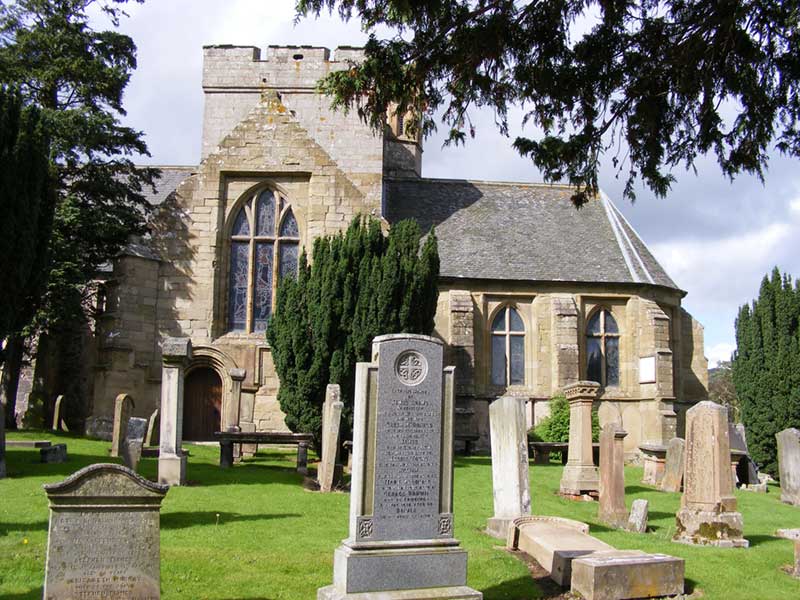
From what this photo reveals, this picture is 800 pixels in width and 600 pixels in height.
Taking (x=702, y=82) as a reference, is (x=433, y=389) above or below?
below

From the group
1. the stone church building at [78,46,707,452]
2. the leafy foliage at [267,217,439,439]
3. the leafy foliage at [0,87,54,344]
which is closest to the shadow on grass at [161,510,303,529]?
the leafy foliage at [0,87,54,344]

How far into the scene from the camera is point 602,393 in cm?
2645

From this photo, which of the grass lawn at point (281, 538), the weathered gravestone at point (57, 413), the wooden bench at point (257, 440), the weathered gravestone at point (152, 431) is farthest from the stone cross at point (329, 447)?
the weathered gravestone at point (57, 413)


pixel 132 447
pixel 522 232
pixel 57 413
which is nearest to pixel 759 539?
pixel 132 447

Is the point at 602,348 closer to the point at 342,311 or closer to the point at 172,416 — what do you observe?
the point at 342,311

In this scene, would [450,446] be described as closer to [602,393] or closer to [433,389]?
[433,389]

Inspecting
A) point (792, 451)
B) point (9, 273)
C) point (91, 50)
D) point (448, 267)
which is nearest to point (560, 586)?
point (792, 451)

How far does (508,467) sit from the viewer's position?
1105 centimetres

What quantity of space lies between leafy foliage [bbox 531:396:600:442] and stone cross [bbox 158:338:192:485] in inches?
512

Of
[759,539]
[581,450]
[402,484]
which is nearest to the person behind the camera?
[402,484]

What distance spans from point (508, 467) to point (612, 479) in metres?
2.16

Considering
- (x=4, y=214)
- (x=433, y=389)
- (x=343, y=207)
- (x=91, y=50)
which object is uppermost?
(x=91, y=50)

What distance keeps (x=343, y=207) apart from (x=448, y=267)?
432cm

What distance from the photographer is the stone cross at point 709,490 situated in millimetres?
10609
